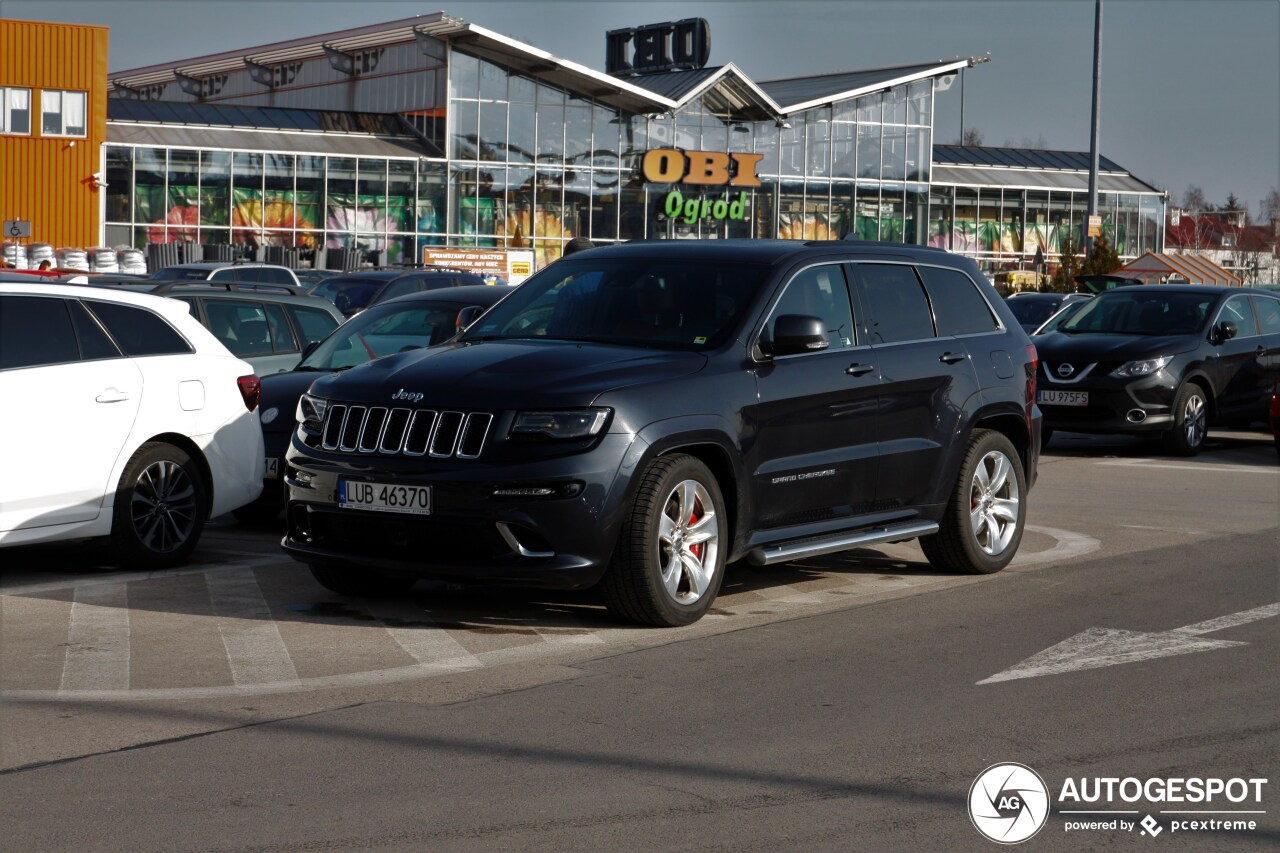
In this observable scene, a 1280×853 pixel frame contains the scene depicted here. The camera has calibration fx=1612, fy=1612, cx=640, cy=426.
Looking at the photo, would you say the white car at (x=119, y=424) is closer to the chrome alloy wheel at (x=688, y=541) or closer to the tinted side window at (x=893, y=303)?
the chrome alloy wheel at (x=688, y=541)

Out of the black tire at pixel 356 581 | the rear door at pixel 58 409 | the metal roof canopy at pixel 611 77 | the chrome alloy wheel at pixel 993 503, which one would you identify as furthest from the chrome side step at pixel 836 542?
the metal roof canopy at pixel 611 77

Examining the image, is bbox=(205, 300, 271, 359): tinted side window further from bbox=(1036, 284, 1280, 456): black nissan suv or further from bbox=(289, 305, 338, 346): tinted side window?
bbox=(1036, 284, 1280, 456): black nissan suv

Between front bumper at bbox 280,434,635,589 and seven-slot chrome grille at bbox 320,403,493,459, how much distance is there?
65 mm

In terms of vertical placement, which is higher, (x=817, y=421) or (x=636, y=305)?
(x=636, y=305)

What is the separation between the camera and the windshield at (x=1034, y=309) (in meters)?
27.1

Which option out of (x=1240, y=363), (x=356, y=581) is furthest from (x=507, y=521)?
(x=1240, y=363)

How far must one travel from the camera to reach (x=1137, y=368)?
16.4 meters

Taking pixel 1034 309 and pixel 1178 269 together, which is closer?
pixel 1034 309

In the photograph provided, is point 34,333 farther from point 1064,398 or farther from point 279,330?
point 1064,398

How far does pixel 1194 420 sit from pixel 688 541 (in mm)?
10898

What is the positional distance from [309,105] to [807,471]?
6263cm

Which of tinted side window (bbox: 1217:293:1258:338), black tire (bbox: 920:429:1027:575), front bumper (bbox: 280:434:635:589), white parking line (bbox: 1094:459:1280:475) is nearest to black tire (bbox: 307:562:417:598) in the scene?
front bumper (bbox: 280:434:635:589)

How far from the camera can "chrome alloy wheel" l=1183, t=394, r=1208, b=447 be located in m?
16.6

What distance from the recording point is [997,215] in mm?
64000
